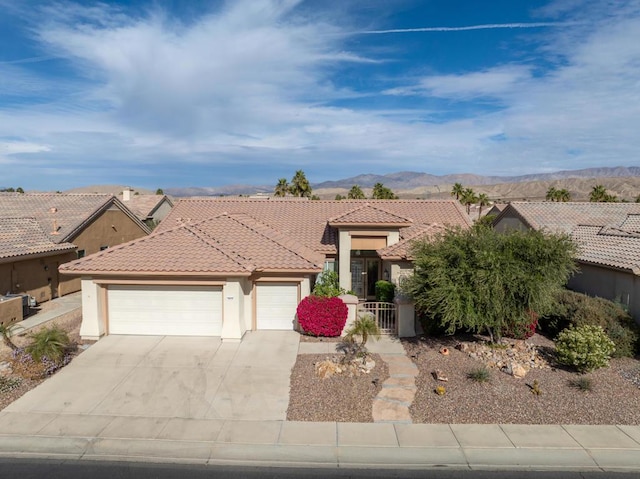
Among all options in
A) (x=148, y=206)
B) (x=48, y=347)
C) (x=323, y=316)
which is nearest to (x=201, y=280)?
(x=323, y=316)

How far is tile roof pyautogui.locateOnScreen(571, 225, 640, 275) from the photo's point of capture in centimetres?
1620

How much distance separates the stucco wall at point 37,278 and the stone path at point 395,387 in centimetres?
1581

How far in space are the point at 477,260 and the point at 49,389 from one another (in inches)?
484

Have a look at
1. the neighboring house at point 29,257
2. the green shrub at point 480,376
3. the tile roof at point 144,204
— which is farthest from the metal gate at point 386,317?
the tile roof at point 144,204

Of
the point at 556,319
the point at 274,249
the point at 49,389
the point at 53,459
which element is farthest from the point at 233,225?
the point at 556,319

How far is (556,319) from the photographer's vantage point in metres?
15.5

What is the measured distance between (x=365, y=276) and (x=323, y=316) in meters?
6.38

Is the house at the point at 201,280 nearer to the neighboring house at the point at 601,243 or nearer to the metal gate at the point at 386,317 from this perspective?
the metal gate at the point at 386,317

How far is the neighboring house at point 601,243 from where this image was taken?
16031 mm

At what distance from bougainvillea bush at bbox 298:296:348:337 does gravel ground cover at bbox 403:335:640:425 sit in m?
3.38

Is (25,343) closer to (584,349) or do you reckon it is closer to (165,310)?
(165,310)

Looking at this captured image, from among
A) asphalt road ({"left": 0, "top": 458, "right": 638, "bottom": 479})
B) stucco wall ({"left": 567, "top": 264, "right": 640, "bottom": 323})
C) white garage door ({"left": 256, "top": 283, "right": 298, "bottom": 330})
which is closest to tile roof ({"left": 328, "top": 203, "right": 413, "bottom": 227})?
white garage door ({"left": 256, "top": 283, "right": 298, "bottom": 330})

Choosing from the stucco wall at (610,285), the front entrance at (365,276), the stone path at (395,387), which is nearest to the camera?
the stone path at (395,387)

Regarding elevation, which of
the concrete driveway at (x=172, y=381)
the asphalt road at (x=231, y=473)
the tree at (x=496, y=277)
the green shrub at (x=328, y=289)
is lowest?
the asphalt road at (x=231, y=473)
